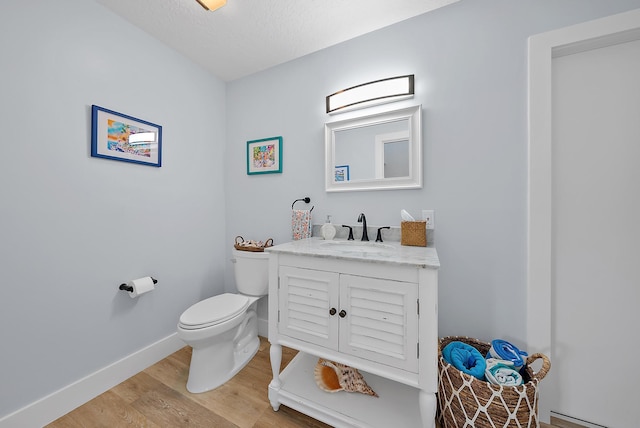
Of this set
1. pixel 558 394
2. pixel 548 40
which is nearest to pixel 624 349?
pixel 558 394

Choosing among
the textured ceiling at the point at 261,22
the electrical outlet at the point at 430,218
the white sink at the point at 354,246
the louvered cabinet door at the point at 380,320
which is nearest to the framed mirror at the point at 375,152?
the electrical outlet at the point at 430,218

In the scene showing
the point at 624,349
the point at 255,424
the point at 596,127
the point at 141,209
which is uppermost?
the point at 596,127

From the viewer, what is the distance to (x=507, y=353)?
1160 millimetres

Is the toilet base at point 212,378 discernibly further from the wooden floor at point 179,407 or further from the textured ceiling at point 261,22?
the textured ceiling at point 261,22

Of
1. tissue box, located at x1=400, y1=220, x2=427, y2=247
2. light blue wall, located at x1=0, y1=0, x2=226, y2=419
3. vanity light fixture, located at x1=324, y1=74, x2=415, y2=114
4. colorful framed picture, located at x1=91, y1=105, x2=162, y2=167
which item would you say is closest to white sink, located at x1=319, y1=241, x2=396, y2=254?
tissue box, located at x1=400, y1=220, x2=427, y2=247

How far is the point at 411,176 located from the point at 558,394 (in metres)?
1.41

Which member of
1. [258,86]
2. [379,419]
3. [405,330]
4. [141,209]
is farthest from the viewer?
[258,86]

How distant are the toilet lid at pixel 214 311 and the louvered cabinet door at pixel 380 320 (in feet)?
2.57

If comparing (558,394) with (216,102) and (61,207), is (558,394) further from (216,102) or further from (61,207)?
(216,102)

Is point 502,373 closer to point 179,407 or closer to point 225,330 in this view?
point 225,330

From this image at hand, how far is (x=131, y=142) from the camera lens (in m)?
1.60

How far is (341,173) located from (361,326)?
1036 millimetres

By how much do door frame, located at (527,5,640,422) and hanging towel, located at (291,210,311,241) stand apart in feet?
4.30

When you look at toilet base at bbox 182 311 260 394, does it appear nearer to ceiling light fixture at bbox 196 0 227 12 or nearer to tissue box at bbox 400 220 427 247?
tissue box at bbox 400 220 427 247
